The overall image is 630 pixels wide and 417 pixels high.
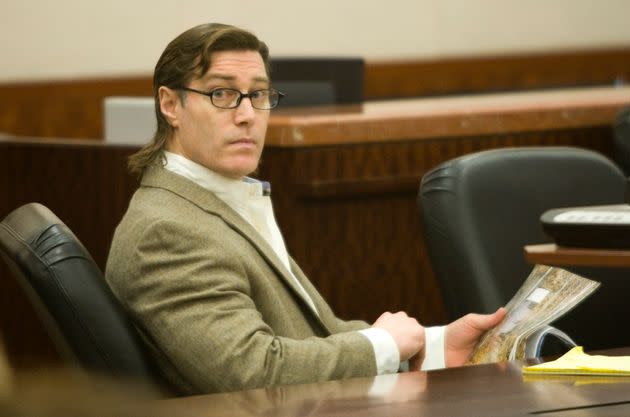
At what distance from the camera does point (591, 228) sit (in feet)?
4.43

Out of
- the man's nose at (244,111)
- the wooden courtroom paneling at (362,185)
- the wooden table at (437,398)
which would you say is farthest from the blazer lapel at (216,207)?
the wooden courtroom paneling at (362,185)

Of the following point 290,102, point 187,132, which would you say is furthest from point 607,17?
point 187,132

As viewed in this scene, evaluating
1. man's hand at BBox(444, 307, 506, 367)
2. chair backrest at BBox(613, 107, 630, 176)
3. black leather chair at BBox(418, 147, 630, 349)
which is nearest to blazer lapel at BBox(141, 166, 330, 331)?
man's hand at BBox(444, 307, 506, 367)

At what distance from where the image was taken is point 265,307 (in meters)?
1.74

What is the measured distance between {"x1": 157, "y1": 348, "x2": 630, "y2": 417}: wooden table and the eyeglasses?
0.68 metres

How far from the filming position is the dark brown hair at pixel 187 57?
1792mm

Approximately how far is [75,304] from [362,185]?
1.53 meters

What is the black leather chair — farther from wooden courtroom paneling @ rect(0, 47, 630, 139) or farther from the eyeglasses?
wooden courtroom paneling @ rect(0, 47, 630, 139)

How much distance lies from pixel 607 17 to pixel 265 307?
615cm

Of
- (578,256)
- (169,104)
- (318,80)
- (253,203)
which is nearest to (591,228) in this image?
(578,256)

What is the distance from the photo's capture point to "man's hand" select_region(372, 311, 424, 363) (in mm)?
1754

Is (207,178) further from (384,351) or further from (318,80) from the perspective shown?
(318,80)

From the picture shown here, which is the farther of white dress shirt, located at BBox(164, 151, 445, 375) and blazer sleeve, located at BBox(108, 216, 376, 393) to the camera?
white dress shirt, located at BBox(164, 151, 445, 375)

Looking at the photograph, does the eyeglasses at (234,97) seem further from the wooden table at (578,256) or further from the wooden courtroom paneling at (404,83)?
the wooden courtroom paneling at (404,83)
